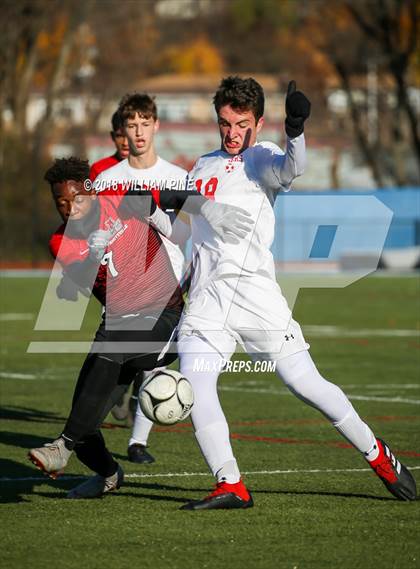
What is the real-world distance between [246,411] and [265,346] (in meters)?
4.63

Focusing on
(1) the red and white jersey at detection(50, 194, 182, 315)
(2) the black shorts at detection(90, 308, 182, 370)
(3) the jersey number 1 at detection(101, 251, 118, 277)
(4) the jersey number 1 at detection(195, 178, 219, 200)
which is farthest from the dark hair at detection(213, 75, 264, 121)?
(2) the black shorts at detection(90, 308, 182, 370)

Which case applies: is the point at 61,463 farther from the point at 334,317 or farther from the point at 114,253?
the point at 334,317

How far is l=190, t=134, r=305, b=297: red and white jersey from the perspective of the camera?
7.32 meters

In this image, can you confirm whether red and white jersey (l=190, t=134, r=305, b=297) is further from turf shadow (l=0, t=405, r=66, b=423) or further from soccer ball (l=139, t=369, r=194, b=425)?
turf shadow (l=0, t=405, r=66, b=423)

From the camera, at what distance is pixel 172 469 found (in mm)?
8781

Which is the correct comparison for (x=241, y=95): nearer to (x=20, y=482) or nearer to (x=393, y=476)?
(x=393, y=476)

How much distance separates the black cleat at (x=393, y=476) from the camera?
742 cm

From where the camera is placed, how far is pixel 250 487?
8023 mm

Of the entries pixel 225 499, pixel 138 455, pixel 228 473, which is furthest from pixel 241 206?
pixel 138 455

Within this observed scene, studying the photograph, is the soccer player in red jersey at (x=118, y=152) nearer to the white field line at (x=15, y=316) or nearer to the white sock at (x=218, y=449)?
the white sock at (x=218, y=449)

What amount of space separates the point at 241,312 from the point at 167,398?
65cm

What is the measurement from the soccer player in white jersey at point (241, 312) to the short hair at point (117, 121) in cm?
214

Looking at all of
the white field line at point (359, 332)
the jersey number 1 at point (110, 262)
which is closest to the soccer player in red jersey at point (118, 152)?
the jersey number 1 at point (110, 262)

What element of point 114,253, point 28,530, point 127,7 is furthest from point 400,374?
point 127,7
